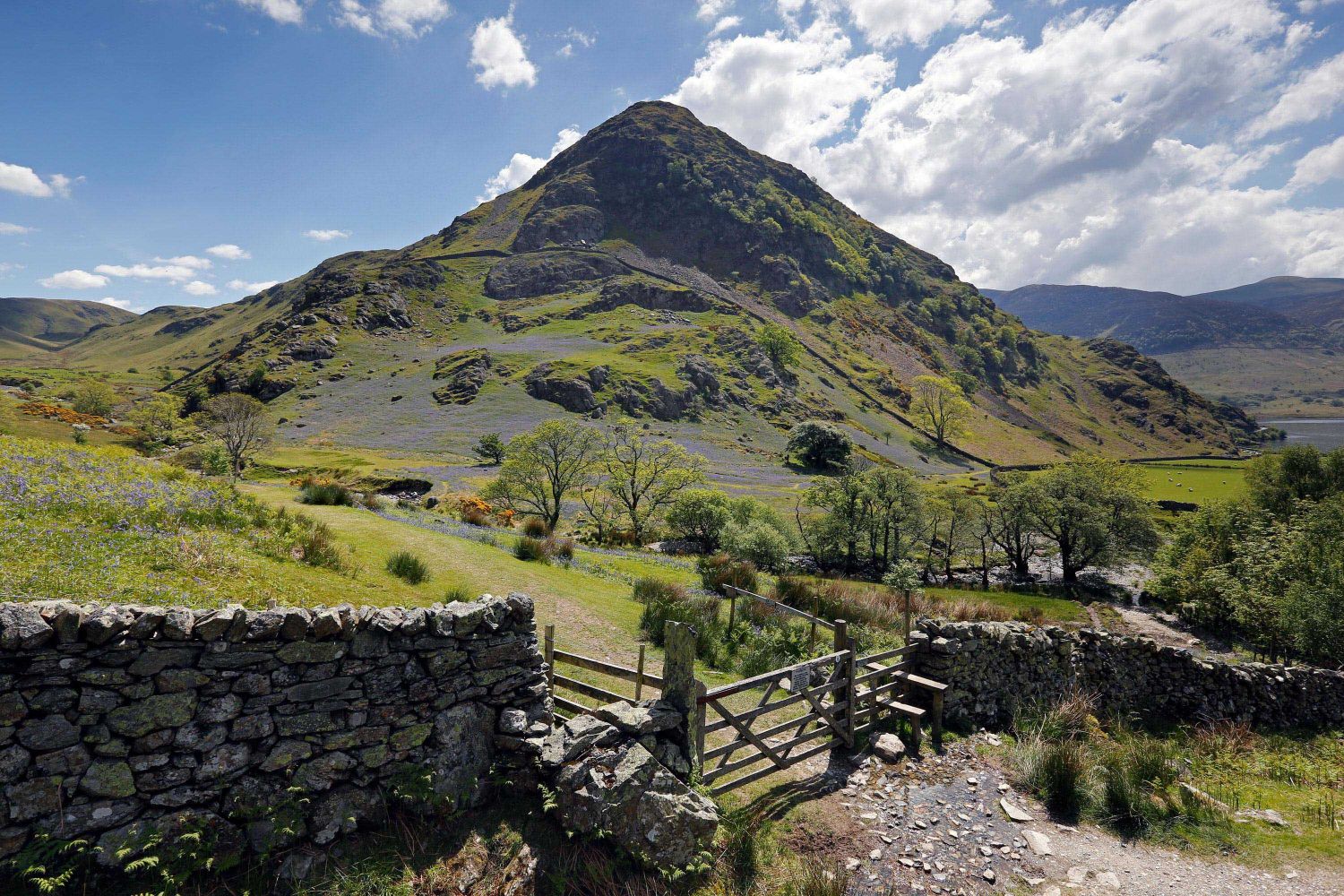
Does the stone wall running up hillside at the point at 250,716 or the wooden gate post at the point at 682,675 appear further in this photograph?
the wooden gate post at the point at 682,675

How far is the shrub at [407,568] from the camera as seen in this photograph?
15.4 m

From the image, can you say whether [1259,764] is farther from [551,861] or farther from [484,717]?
[484,717]

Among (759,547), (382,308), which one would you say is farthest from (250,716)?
(382,308)

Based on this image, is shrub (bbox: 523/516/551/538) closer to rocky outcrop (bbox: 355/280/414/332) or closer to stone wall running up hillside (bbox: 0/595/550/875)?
stone wall running up hillside (bbox: 0/595/550/875)

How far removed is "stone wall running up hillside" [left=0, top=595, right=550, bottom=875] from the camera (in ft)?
17.6

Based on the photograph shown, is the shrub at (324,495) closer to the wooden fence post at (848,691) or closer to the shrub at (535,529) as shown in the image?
the shrub at (535,529)

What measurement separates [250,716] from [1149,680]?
20217 mm

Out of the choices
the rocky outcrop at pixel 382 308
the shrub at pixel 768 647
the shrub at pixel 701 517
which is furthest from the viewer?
the rocky outcrop at pixel 382 308

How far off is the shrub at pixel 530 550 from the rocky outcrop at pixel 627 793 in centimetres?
1583

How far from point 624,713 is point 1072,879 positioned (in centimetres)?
687

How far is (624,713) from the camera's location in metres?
7.92

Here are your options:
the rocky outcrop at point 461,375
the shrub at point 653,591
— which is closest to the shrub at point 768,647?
the shrub at point 653,591

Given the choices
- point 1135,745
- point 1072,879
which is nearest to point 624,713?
point 1072,879

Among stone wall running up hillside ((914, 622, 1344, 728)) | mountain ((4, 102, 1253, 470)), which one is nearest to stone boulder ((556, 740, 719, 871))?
stone wall running up hillside ((914, 622, 1344, 728))
